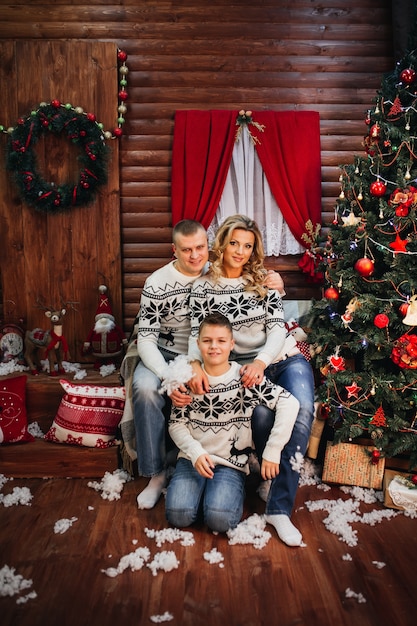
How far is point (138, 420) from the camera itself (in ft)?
8.64

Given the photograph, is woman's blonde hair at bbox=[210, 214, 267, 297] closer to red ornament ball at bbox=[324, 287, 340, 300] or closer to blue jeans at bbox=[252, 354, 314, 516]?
red ornament ball at bbox=[324, 287, 340, 300]

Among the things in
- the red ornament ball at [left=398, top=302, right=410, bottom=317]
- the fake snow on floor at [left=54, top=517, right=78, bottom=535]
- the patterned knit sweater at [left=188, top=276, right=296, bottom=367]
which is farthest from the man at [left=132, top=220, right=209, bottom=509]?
the red ornament ball at [left=398, top=302, right=410, bottom=317]

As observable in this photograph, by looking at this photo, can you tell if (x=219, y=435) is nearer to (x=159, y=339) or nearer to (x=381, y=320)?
(x=159, y=339)

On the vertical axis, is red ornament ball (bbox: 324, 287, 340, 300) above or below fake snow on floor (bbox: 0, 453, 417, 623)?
above

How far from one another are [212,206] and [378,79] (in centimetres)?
158

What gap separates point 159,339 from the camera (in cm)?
294

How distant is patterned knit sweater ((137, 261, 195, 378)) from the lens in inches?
111

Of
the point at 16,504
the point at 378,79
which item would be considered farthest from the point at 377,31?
the point at 16,504

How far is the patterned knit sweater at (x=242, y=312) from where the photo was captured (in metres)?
2.73

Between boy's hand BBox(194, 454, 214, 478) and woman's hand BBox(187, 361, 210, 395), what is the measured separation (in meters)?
0.29

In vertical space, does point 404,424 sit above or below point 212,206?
below

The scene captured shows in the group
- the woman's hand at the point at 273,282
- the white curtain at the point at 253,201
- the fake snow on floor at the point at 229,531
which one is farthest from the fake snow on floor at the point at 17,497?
the white curtain at the point at 253,201

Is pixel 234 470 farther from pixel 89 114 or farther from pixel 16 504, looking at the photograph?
pixel 89 114

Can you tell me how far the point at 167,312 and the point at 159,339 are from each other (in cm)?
17
